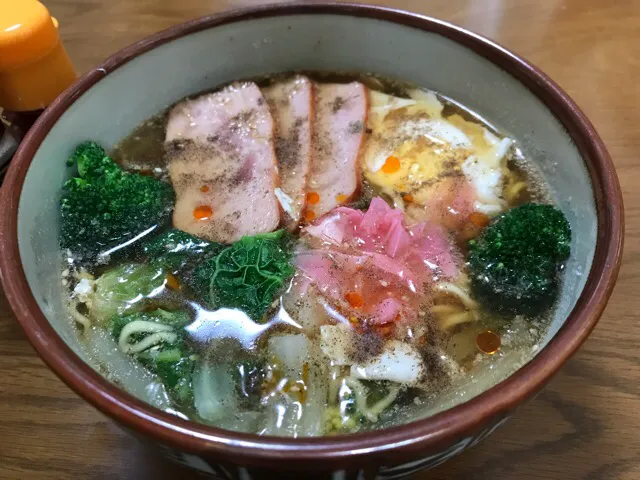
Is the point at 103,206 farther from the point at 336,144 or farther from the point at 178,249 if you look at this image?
the point at 336,144

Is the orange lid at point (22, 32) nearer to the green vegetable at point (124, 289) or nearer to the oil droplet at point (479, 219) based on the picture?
the green vegetable at point (124, 289)

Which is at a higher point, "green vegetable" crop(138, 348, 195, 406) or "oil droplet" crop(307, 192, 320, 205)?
"oil droplet" crop(307, 192, 320, 205)

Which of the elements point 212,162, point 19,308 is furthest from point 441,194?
point 19,308

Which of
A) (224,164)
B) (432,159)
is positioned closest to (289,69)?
(224,164)

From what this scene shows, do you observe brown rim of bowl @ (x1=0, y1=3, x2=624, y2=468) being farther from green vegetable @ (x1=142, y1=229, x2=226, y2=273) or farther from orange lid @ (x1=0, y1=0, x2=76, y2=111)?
green vegetable @ (x1=142, y1=229, x2=226, y2=273)

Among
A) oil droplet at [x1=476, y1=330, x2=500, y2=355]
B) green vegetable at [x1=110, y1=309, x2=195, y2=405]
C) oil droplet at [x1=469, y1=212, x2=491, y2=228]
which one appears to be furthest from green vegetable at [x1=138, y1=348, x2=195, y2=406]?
oil droplet at [x1=469, y1=212, x2=491, y2=228]

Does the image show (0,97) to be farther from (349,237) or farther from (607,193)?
(607,193)
